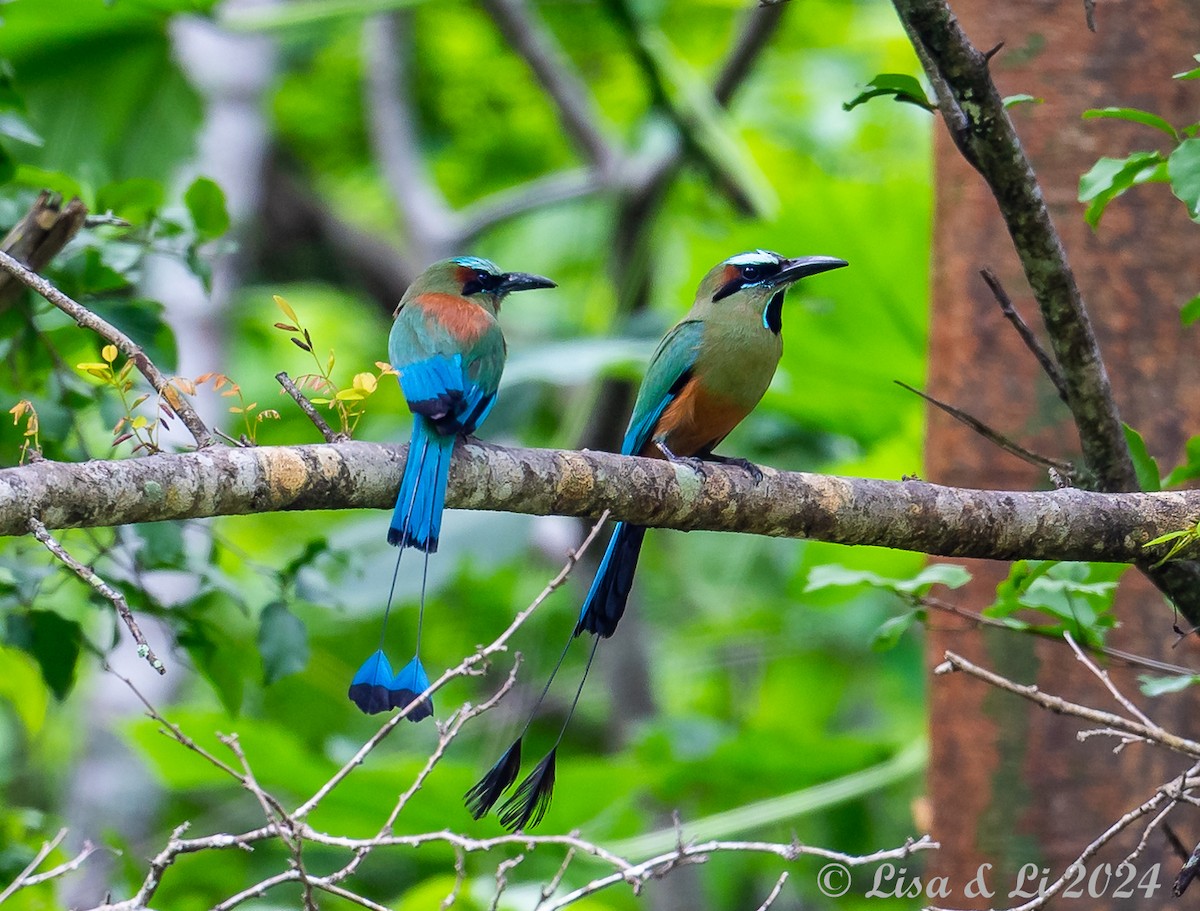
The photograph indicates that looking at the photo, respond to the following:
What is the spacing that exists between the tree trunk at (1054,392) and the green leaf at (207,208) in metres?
1.89

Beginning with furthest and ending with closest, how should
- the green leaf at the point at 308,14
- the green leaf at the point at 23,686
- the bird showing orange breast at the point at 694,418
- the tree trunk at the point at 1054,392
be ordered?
the green leaf at the point at 308,14
the tree trunk at the point at 1054,392
the green leaf at the point at 23,686
the bird showing orange breast at the point at 694,418

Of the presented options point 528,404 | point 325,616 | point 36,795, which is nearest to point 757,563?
point 528,404

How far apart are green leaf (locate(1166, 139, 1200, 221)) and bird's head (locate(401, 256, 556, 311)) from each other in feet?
5.48

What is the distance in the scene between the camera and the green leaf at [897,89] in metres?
2.17

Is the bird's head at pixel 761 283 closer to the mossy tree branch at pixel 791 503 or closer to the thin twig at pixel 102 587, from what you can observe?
the mossy tree branch at pixel 791 503

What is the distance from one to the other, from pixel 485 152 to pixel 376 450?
6.22 metres

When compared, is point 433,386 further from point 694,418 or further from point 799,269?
point 799,269

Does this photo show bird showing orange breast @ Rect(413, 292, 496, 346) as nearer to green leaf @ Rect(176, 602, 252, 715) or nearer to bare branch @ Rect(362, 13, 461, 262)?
green leaf @ Rect(176, 602, 252, 715)

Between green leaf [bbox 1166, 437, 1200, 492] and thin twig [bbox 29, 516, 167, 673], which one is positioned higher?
green leaf [bbox 1166, 437, 1200, 492]

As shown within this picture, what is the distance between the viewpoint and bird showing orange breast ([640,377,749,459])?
336 cm

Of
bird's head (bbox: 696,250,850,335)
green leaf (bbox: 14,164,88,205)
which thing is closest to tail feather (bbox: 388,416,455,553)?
green leaf (bbox: 14,164,88,205)

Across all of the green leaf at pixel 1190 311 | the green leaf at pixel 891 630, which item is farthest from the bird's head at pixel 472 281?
the green leaf at pixel 1190 311

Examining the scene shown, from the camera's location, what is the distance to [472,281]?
340cm

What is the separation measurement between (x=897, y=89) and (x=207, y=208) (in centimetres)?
152
